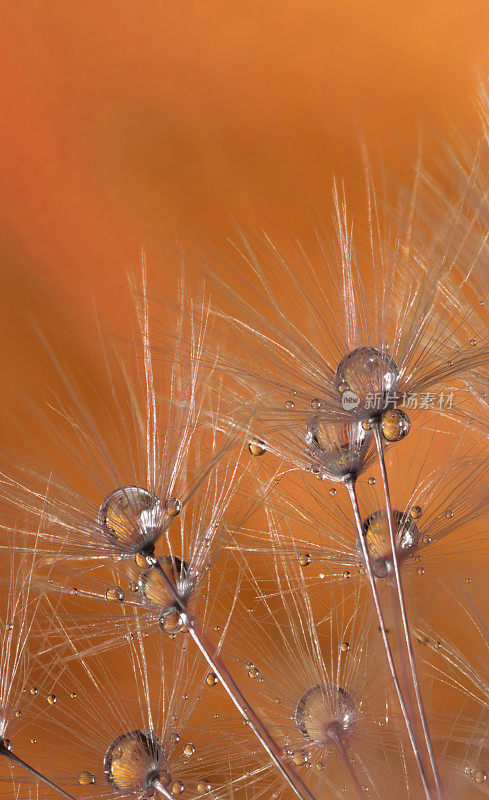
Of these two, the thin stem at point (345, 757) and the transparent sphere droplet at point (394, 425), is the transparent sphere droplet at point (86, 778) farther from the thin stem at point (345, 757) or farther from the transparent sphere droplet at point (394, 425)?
the transparent sphere droplet at point (394, 425)

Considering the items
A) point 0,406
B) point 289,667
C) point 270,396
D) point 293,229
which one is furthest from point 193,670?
point 293,229

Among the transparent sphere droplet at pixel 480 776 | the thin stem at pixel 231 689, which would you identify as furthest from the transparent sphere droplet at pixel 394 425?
the transparent sphere droplet at pixel 480 776

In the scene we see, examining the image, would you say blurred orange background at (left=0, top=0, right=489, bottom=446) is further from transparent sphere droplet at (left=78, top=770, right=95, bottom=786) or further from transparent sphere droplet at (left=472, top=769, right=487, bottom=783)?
transparent sphere droplet at (left=472, top=769, right=487, bottom=783)

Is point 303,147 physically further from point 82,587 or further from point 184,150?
point 82,587

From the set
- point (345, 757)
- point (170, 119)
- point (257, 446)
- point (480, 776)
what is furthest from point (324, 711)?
point (170, 119)

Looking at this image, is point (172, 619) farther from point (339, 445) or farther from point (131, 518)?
point (339, 445)

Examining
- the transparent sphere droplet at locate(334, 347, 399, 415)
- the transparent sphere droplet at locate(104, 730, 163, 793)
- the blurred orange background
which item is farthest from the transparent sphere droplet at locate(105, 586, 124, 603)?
the blurred orange background
